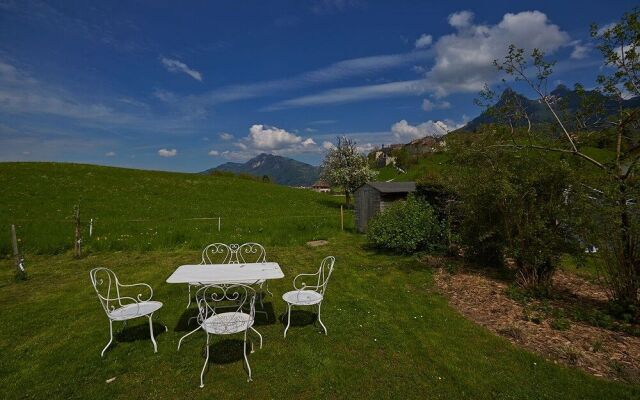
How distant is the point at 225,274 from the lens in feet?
20.4

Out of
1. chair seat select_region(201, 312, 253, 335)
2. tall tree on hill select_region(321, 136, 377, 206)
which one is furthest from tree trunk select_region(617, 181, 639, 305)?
tall tree on hill select_region(321, 136, 377, 206)

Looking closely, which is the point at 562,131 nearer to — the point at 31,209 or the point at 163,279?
the point at 163,279

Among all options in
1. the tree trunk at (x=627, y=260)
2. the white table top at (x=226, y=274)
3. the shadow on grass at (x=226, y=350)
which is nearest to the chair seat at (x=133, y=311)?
the white table top at (x=226, y=274)

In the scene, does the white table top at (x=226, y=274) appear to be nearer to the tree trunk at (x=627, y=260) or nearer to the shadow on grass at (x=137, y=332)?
the shadow on grass at (x=137, y=332)

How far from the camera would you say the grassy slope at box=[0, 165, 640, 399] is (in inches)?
174

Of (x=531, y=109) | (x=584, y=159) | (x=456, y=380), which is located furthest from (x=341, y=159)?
(x=456, y=380)

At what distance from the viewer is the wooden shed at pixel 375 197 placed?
51.1 feet

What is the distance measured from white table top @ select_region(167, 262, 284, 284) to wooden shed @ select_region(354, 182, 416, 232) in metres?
9.67

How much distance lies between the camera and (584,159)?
7.60 m

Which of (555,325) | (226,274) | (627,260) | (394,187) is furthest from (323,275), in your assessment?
(394,187)

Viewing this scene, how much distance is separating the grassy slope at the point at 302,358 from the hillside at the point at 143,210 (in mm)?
6556

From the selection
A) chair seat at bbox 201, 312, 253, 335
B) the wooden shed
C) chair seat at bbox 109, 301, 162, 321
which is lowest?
chair seat at bbox 109, 301, 162, 321

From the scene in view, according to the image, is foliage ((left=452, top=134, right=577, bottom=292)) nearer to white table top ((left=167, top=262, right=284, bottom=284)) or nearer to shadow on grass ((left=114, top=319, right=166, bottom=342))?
white table top ((left=167, top=262, right=284, bottom=284))

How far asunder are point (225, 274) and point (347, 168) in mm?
24029
